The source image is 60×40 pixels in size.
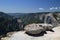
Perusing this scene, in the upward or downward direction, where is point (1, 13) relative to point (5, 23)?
upward

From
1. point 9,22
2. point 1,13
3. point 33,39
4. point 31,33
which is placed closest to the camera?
point 33,39

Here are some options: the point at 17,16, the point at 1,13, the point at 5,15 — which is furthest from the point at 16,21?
the point at 1,13

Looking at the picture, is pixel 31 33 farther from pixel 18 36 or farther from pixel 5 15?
pixel 5 15

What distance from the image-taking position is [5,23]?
30.4m

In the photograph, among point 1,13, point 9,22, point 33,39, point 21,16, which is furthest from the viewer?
point 1,13

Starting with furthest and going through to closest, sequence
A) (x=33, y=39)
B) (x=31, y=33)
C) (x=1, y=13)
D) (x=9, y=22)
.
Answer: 1. (x=1, y=13)
2. (x=9, y=22)
3. (x=31, y=33)
4. (x=33, y=39)

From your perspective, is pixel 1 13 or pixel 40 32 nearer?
pixel 40 32

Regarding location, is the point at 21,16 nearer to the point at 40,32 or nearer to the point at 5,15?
the point at 5,15

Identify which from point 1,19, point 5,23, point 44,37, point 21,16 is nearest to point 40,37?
point 44,37

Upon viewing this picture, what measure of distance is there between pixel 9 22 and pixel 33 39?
22.3 meters

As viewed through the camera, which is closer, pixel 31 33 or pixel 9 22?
pixel 31 33

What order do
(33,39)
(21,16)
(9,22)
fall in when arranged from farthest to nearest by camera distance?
(9,22) → (21,16) → (33,39)

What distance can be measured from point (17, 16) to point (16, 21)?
1.07m

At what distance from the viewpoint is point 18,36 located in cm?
933
